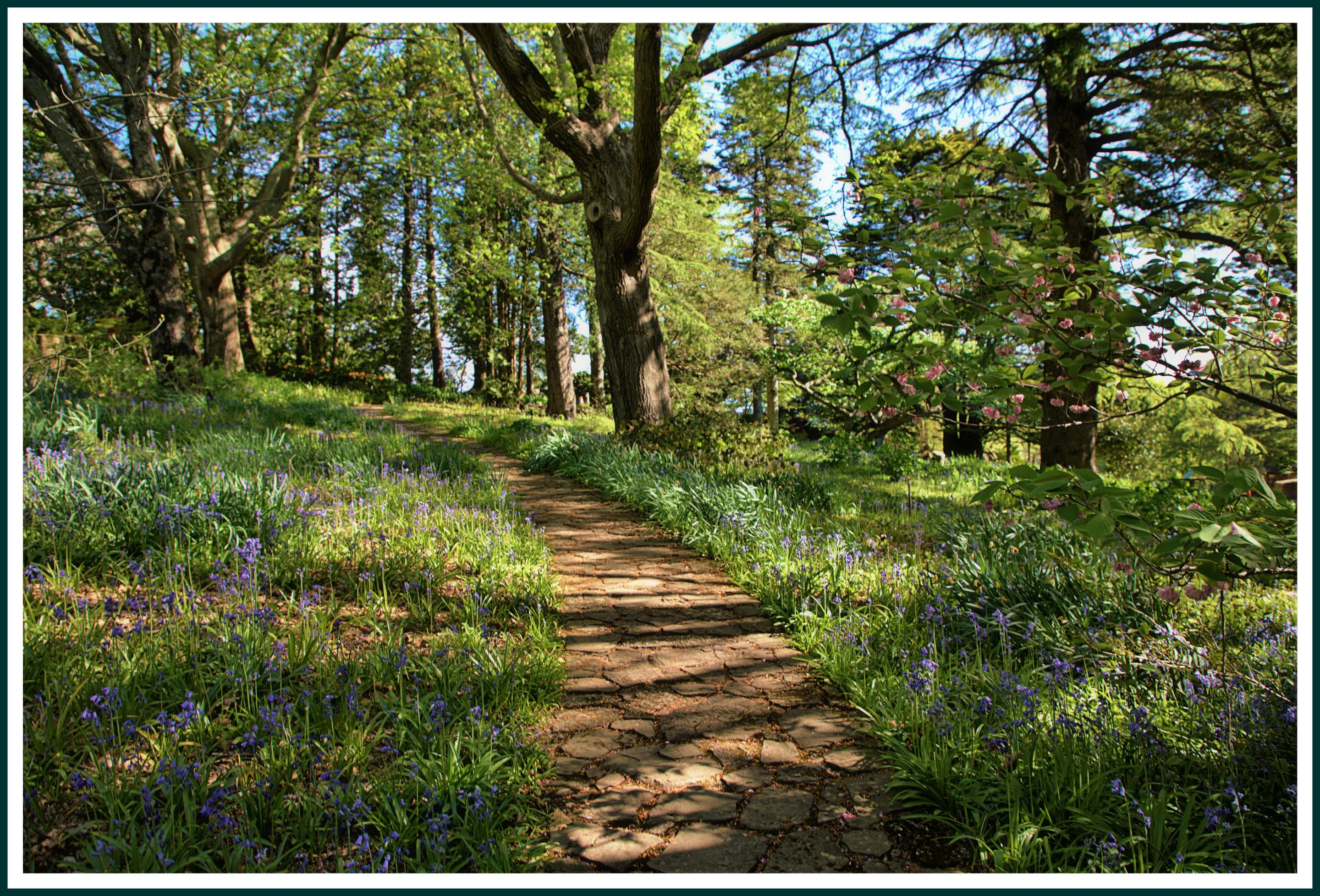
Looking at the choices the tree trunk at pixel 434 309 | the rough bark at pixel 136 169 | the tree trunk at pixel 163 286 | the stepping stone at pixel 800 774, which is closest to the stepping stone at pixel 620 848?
the stepping stone at pixel 800 774

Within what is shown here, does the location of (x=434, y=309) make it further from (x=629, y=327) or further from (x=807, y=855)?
(x=807, y=855)

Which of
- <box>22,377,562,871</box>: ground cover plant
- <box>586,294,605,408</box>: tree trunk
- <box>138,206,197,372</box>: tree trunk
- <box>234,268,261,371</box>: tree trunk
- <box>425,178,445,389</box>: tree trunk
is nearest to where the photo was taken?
<box>22,377,562,871</box>: ground cover plant

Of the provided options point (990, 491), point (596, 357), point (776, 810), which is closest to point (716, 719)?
point (776, 810)

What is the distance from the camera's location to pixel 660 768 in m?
2.65

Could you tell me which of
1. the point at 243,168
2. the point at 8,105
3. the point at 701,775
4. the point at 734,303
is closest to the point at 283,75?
the point at 243,168

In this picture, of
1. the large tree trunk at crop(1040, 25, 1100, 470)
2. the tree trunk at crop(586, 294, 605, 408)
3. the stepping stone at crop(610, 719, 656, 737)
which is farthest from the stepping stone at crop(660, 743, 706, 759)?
the tree trunk at crop(586, 294, 605, 408)

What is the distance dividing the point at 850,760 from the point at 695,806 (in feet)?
2.42

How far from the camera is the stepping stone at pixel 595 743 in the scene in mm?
2746

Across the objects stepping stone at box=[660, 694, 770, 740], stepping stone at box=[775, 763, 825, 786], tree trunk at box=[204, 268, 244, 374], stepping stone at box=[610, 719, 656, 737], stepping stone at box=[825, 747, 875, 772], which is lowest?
stepping stone at box=[825, 747, 875, 772]

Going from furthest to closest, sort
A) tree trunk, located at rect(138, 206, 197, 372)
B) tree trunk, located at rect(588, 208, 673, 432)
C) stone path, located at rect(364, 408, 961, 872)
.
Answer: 1. tree trunk, located at rect(138, 206, 197, 372)
2. tree trunk, located at rect(588, 208, 673, 432)
3. stone path, located at rect(364, 408, 961, 872)

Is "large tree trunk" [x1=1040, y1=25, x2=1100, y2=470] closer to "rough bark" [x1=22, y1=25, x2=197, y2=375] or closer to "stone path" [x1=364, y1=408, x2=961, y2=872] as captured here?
"stone path" [x1=364, y1=408, x2=961, y2=872]

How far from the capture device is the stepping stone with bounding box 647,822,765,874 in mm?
2133

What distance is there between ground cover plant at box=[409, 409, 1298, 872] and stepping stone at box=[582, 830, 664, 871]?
0.95m

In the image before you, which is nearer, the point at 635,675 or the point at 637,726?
the point at 637,726
